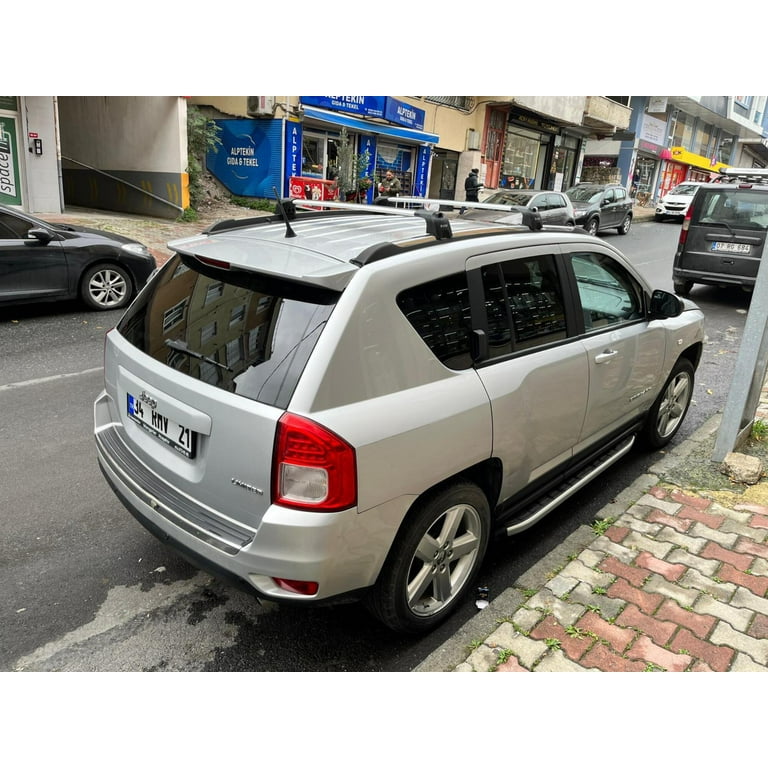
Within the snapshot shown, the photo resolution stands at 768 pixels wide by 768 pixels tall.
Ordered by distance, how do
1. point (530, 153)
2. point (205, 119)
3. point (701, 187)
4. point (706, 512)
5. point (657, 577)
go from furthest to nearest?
point (530, 153) → point (205, 119) → point (701, 187) → point (706, 512) → point (657, 577)

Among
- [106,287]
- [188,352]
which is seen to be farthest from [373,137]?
[188,352]

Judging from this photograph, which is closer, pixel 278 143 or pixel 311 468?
pixel 311 468

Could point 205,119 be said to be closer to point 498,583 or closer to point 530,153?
point 498,583

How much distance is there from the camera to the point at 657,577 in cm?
318

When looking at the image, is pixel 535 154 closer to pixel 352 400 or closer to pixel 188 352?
pixel 188 352

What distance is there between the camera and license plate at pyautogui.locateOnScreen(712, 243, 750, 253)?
31.9 feet

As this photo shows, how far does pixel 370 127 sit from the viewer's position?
1950cm

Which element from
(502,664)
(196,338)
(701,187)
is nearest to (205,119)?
(701,187)

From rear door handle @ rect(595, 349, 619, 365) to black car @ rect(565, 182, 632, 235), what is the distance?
15269 mm

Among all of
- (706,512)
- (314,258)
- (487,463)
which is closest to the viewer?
(314,258)

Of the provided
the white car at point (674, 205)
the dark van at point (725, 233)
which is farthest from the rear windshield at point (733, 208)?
the white car at point (674, 205)

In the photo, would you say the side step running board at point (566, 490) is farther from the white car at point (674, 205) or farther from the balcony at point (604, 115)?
the balcony at point (604, 115)

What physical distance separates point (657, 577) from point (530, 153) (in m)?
29.6

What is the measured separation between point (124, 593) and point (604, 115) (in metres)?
32.7
